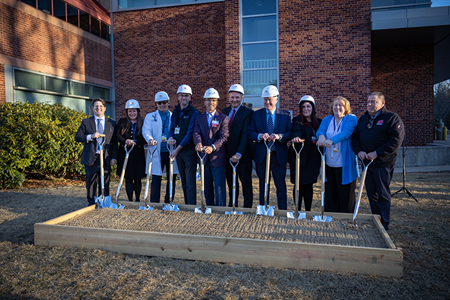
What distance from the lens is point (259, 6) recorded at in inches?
410

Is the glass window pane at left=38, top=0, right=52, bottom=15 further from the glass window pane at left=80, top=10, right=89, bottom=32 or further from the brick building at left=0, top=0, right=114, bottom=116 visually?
the glass window pane at left=80, top=10, right=89, bottom=32

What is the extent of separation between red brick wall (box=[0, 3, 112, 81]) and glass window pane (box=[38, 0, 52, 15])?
30cm

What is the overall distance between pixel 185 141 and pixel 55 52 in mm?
9387

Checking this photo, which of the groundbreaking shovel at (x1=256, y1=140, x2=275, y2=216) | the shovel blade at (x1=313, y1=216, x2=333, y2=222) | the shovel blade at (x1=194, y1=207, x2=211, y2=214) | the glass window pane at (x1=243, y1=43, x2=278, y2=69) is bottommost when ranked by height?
the shovel blade at (x1=313, y1=216, x2=333, y2=222)

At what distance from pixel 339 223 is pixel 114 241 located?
264cm

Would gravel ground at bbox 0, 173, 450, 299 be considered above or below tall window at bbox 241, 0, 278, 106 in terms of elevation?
below

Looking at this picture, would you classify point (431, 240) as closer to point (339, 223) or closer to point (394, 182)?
point (339, 223)

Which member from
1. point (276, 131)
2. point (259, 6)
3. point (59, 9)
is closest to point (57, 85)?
point (59, 9)

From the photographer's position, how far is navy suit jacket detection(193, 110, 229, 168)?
4547 mm

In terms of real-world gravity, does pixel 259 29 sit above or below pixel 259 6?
below

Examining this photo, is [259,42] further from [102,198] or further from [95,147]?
[102,198]

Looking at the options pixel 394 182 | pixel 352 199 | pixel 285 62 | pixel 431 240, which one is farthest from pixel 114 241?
pixel 285 62

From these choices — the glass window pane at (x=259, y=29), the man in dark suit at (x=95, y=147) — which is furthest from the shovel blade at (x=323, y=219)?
the glass window pane at (x=259, y=29)

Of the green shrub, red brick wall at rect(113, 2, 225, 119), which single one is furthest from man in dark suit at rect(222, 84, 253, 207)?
red brick wall at rect(113, 2, 225, 119)
